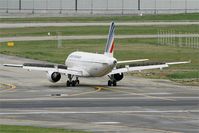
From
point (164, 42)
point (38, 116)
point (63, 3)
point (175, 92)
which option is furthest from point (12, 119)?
point (63, 3)

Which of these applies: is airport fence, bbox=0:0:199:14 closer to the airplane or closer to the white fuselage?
the white fuselage

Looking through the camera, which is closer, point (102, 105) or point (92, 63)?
point (102, 105)

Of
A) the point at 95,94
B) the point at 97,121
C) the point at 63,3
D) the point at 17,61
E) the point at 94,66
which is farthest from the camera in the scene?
the point at 63,3

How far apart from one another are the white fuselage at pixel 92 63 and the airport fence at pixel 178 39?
44.0 meters

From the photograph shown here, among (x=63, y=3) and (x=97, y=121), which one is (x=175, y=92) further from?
(x=63, y=3)

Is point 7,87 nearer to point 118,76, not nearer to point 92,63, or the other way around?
point 92,63

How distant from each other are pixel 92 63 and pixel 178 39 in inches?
2317

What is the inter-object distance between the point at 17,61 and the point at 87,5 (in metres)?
104

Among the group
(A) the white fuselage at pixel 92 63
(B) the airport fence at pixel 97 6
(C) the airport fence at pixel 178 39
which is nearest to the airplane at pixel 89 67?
(A) the white fuselage at pixel 92 63

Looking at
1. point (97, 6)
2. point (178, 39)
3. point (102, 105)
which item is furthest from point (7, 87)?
point (97, 6)

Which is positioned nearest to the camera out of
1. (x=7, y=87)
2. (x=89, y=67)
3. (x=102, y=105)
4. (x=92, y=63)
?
(x=102, y=105)

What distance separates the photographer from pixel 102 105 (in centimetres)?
4750

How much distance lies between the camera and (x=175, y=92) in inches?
2232

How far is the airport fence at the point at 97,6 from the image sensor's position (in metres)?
187
